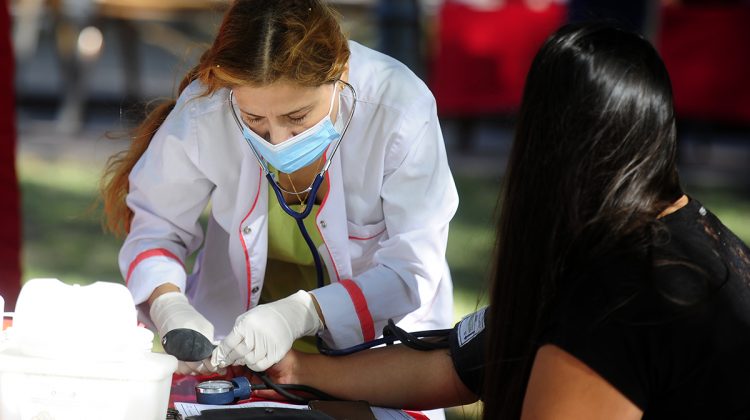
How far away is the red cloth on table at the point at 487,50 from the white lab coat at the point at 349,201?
481 cm

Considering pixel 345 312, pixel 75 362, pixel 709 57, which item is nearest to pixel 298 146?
pixel 345 312

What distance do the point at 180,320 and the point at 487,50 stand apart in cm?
520

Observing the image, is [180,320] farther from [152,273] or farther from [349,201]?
[349,201]

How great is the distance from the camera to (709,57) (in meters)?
6.41

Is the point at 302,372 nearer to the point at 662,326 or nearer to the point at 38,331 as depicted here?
the point at 38,331

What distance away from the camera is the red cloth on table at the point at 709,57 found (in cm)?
633

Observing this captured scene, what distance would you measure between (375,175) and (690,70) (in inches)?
193

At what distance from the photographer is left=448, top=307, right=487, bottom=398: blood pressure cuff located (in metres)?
1.76

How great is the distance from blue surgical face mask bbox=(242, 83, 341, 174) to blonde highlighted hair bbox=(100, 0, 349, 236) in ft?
0.27

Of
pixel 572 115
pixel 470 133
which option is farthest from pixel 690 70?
pixel 572 115

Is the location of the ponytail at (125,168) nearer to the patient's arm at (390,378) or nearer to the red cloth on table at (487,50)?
the patient's arm at (390,378)

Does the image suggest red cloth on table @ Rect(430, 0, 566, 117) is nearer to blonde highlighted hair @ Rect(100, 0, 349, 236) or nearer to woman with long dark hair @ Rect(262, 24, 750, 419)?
blonde highlighted hair @ Rect(100, 0, 349, 236)

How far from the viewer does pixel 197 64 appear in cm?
207

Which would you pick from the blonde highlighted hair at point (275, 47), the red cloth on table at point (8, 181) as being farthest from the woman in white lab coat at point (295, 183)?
the red cloth on table at point (8, 181)
